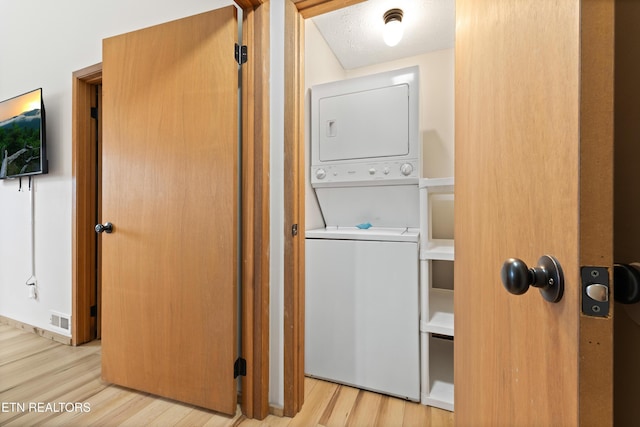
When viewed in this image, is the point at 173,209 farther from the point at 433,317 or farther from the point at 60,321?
the point at 60,321

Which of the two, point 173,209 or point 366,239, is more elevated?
point 173,209

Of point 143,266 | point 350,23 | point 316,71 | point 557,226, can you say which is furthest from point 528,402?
point 350,23

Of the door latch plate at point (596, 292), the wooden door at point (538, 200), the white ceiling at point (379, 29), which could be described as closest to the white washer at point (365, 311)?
the wooden door at point (538, 200)

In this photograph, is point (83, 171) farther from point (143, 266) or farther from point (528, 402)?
point (528, 402)

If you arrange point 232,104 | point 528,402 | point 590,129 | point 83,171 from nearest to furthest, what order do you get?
1. point 590,129
2. point 528,402
3. point 232,104
4. point 83,171

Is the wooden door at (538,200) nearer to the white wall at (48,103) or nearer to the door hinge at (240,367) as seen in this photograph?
the door hinge at (240,367)

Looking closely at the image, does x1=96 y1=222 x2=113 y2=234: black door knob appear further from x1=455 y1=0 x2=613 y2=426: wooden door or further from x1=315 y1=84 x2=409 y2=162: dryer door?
x1=455 y1=0 x2=613 y2=426: wooden door

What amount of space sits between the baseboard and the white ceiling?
3.00 m

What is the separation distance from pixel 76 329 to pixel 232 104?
2.11m

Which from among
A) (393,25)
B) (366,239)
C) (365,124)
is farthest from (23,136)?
(393,25)

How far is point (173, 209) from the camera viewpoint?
1404 millimetres

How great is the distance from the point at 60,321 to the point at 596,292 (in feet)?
10.0

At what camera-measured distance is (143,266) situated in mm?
1468

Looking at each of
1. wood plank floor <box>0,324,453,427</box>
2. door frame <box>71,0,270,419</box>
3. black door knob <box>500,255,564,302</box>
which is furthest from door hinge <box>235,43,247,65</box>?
wood plank floor <box>0,324,453,427</box>
